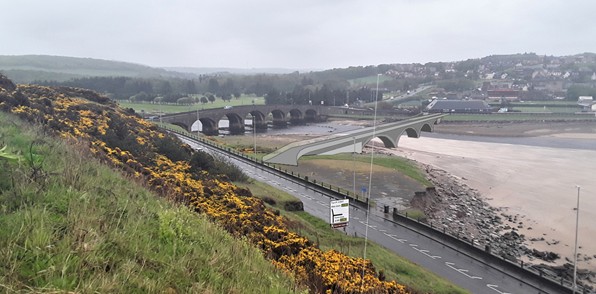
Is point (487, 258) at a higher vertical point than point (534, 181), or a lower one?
higher

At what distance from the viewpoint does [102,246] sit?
612 cm

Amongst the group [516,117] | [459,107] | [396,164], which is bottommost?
[396,164]

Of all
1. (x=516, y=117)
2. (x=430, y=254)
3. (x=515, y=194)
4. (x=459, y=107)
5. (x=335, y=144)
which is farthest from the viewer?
(x=459, y=107)

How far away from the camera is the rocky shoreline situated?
2552 cm

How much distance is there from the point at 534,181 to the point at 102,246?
5342 centimetres

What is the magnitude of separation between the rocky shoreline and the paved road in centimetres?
246

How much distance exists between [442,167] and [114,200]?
56.6m

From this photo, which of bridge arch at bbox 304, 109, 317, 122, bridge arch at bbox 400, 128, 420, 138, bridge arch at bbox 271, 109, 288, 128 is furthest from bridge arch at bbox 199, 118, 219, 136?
bridge arch at bbox 400, 128, 420, 138

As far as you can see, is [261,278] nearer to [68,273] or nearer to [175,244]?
[175,244]

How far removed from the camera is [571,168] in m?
57.8

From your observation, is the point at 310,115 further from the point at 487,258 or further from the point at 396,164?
the point at 487,258

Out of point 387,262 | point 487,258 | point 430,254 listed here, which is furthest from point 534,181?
point 387,262

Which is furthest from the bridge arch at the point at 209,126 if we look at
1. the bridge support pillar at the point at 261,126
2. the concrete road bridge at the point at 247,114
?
the bridge support pillar at the point at 261,126

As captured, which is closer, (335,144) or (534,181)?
(534,181)
